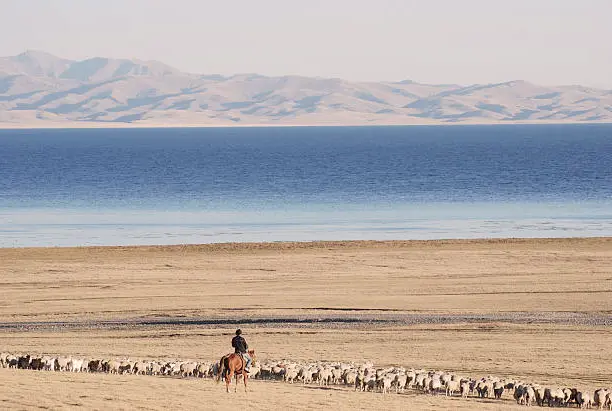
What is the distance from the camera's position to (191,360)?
25750 millimetres

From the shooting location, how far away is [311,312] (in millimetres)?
33250

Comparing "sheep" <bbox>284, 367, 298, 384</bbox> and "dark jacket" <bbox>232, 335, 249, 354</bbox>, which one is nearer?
"dark jacket" <bbox>232, 335, 249, 354</bbox>

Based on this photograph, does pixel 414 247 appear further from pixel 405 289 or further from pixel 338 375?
pixel 338 375

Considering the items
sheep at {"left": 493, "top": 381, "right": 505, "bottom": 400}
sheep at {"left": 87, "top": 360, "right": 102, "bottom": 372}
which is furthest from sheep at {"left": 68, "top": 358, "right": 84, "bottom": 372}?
sheep at {"left": 493, "top": 381, "right": 505, "bottom": 400}

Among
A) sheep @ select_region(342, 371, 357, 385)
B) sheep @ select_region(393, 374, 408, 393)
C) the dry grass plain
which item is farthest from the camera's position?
sheep @ select_region(342, 371, 357, 385)

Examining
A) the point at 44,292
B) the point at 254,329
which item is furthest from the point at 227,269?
the point at 254,329

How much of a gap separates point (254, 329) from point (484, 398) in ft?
33.7

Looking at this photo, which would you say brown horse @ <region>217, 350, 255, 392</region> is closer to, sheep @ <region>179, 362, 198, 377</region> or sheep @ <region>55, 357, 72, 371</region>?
sheep @ <region>179, 362, 198, 377</region>

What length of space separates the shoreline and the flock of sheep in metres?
24.9

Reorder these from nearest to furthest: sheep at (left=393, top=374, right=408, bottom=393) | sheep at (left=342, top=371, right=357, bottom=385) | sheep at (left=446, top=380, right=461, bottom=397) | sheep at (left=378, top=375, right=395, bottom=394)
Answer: sheep at (left=446, top=380, right=461, bottom=397) < sheep at (left=378, top=375, right=395, bottom=394) < sheep at (left=393, top=374, right=408, bottom=393) < sheep at (left=342, top=371, right=357, bottom=385)

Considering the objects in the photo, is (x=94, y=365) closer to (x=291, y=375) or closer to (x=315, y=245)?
(x=291, y=375)

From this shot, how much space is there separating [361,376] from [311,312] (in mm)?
10940

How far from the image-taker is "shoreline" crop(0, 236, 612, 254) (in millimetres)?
49656

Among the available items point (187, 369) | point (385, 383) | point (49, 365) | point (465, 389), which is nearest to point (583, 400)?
point (465, 389)
